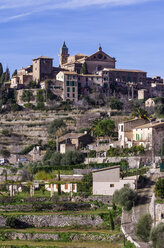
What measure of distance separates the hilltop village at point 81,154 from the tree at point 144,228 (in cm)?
6

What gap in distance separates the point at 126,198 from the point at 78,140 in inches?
1116

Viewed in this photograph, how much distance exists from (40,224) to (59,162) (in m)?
19.5

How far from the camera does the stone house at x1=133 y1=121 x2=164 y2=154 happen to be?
208 ft

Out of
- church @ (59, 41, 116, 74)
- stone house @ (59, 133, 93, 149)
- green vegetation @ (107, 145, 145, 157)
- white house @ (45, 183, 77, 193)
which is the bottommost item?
white house @ (45, 183, 77, 193)

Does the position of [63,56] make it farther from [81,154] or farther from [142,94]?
[81,154]

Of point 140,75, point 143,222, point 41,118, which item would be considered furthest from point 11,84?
→ point 143,222

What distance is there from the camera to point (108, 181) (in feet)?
162

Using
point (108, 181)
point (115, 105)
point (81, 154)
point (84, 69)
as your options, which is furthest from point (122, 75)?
point (108, 181)

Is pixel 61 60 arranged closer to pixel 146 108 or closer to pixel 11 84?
pixel 11 84

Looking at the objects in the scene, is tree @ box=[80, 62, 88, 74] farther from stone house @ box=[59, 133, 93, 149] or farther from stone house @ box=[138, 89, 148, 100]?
stone house @ box=[59, 133, 93, 149]

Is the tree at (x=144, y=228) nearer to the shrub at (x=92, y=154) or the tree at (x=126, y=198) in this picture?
the tree at (x=126, y=198)

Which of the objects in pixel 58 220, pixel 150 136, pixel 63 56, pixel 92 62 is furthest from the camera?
pixel 63 56

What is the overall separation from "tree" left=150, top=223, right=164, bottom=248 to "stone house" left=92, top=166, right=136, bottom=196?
519 inches

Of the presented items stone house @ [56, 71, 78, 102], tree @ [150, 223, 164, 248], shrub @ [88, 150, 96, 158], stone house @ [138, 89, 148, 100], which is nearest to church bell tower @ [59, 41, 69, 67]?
stone house @ [56, 71, 78, 102]
